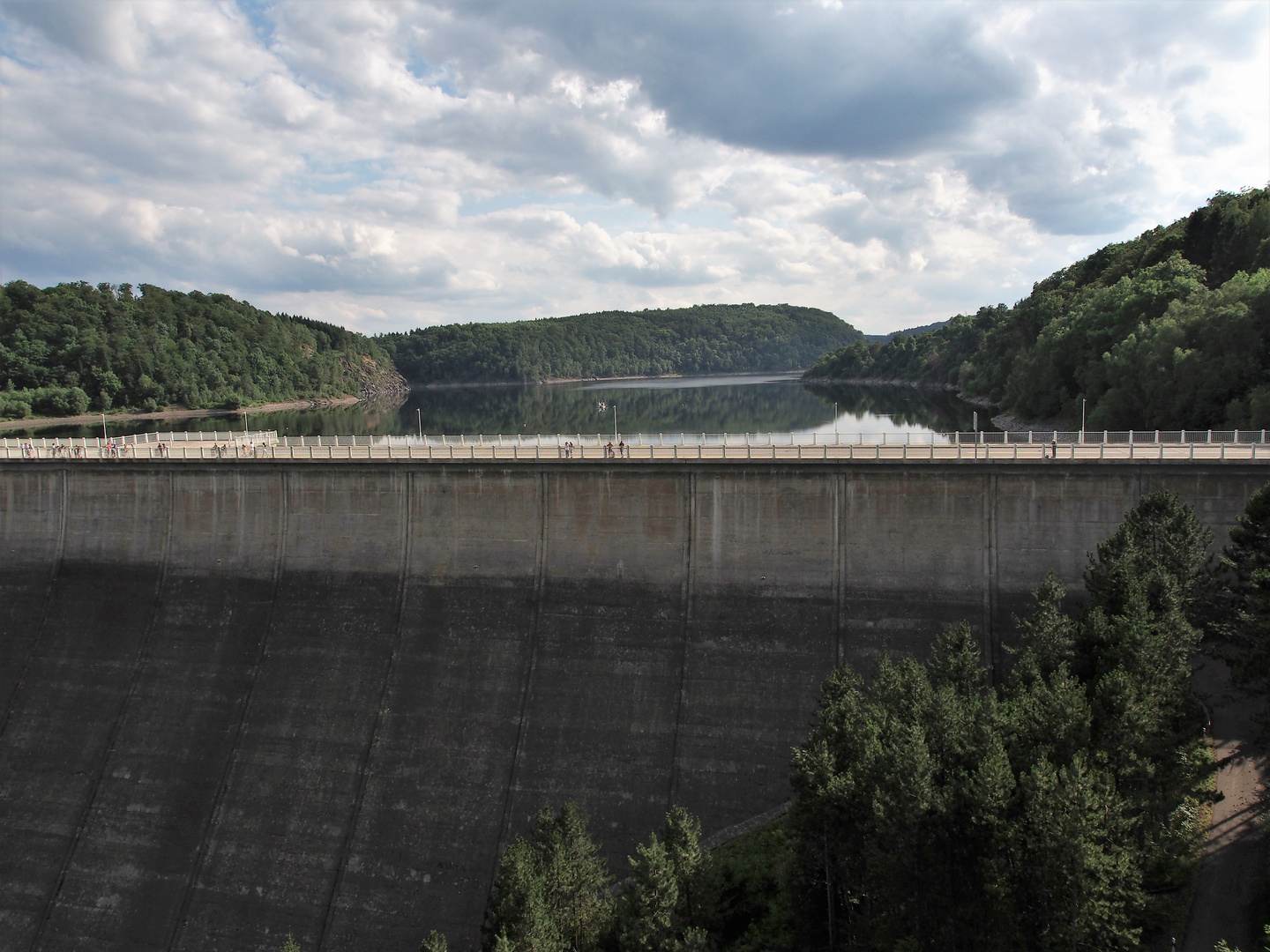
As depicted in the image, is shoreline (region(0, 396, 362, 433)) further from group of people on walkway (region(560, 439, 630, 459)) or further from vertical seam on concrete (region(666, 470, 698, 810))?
vertical seam on concrete (region(666, 470, 698, 810))

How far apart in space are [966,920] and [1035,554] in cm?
1328

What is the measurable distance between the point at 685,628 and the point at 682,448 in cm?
628

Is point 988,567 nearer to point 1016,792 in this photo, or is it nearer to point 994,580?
point 994,580

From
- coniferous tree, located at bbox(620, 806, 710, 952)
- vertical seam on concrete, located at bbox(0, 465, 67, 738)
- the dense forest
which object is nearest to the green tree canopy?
coniferous tree, located at bbox(620, 806, 710, 952)

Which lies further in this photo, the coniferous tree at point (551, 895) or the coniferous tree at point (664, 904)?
the coniferous tree at point (664, 904)

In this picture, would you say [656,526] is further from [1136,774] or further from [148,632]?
[148,632]

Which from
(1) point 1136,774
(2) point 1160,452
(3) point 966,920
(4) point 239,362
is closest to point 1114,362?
(2) point 1160,452

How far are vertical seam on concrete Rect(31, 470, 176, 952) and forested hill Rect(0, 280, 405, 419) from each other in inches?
3203

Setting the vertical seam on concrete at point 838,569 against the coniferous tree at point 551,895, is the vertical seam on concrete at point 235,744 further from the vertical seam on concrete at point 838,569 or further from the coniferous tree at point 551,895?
the vertical seam on concrete at point 838,569

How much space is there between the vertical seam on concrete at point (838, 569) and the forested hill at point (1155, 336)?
78.2 feet

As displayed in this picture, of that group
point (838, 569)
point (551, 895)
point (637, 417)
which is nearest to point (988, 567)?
point (838, 569)

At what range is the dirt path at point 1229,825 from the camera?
1554 centimetres

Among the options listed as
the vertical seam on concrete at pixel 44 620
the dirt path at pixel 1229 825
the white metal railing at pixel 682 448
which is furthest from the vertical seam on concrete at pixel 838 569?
the vertical seam on concrete at pixel 44 620

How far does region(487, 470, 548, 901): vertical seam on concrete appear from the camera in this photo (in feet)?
75.0
